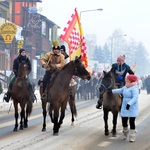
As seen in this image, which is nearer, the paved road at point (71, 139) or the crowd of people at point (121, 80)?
the paved road at point (71, 139)

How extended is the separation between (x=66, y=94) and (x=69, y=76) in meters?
0.48

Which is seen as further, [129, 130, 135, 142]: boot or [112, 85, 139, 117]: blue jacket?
[129, 130, 135, 142]: boot

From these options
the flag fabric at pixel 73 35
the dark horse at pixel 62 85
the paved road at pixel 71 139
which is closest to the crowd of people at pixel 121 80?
the dark horse at pixel 62 85

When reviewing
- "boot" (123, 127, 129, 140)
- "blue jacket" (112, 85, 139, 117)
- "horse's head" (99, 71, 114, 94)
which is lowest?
"boot" (123, 127, 129, 140)

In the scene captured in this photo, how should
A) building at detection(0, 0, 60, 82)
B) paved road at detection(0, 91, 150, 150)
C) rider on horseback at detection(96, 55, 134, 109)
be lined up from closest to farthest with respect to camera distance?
paved road at detection(0, 91, 150, 150) < rider on horseback at detection(96, 55, 134, 109) < building at detection(0, 0, 60, 82)

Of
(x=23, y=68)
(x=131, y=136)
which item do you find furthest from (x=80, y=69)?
(x=131, y=136)

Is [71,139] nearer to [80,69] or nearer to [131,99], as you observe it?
[131,99]

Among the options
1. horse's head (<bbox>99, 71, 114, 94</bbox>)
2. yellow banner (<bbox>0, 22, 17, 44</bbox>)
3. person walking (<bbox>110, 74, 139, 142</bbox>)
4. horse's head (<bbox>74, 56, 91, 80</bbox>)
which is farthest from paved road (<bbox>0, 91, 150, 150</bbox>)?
yellow banner (<bbox>0, 22, 17, 44</bbox>)

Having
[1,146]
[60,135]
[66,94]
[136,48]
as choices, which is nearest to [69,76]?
[66,94]

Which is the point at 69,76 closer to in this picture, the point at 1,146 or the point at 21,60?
the point at 21,60

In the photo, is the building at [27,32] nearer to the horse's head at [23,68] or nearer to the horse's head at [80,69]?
the horse's head at [23,68]

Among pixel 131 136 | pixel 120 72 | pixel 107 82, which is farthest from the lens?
pixel 120 72

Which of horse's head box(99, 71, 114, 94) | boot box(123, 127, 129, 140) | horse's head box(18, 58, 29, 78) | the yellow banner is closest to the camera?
boot box(123, 127, 129, 140)

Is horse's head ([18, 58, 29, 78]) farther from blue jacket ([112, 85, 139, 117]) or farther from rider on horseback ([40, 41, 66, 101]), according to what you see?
blue jacket ([112, 85, 139, 117])
